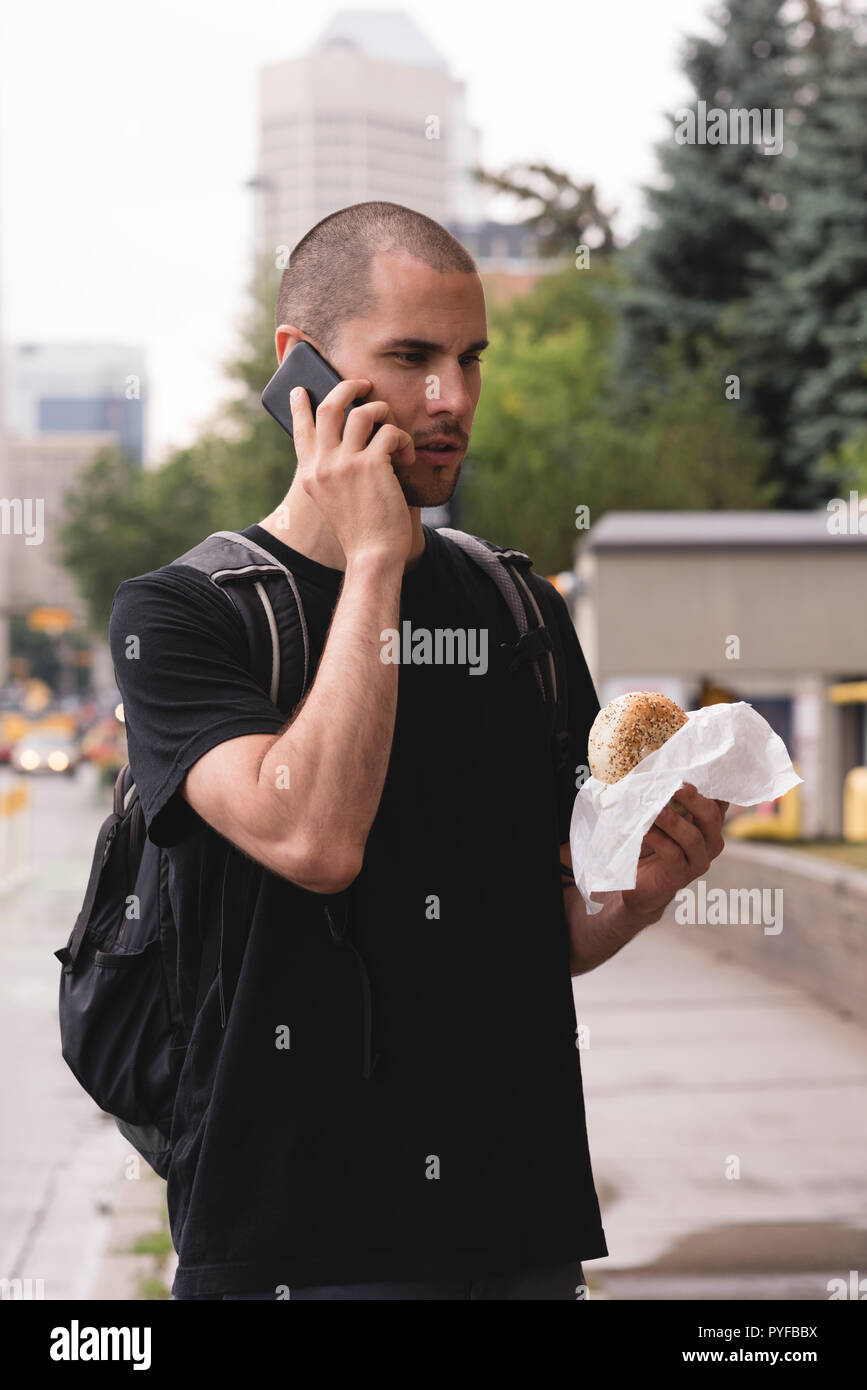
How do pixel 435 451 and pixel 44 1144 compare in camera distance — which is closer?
pixel 435 451

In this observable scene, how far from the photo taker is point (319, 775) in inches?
77.4

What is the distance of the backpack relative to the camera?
2.15m

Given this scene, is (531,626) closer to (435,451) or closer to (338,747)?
(435,451)

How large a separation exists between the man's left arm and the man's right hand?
503mm

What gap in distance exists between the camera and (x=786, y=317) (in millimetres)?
30219

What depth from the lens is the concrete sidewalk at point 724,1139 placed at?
5.69 m

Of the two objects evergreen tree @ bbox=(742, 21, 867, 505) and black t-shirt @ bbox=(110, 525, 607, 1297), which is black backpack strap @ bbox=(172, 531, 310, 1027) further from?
evergreen tree @ bbox=(742, 21, 867, 505)

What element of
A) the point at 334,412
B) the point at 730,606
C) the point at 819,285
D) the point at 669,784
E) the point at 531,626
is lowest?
the point at 669,784

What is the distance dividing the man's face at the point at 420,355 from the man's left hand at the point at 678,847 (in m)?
0.51

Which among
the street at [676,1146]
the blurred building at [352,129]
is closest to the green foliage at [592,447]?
the street at [676,1146]

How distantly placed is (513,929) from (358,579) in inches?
18.9

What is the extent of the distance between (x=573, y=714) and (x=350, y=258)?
0.70 metres

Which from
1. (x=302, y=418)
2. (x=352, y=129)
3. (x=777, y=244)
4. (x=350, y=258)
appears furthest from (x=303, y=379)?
(x=352, y=129)
